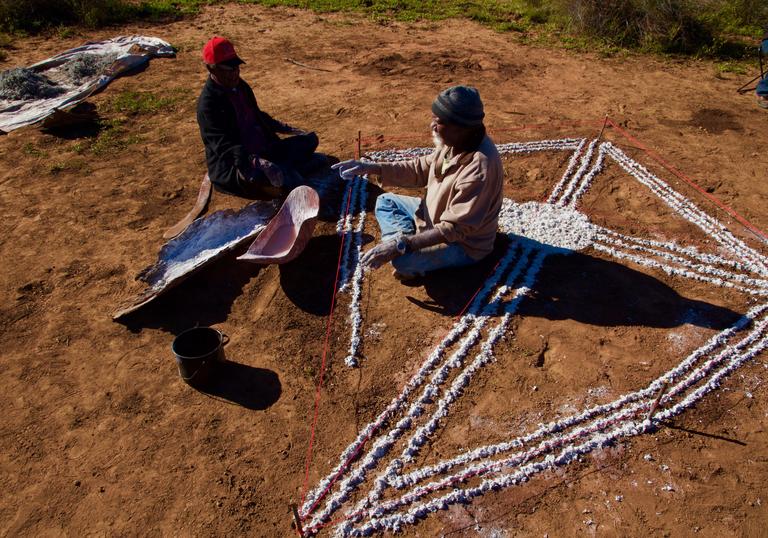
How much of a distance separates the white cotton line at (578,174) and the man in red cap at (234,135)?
9.00ft

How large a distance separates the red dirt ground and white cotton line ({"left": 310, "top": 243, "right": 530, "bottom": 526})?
0.55 ft

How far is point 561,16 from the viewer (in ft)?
32.9

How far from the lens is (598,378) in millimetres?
3445

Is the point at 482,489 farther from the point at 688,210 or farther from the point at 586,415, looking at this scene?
the point at 688,210

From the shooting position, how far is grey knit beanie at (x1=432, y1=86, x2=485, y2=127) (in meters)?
3.33

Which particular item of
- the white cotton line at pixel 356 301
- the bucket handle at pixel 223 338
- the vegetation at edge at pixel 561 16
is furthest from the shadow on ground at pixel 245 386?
the vegetation at edge at pixel 561 16

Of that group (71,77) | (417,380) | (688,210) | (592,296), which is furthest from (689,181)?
(71,77)

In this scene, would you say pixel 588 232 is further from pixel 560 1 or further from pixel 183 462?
pixel 560 1

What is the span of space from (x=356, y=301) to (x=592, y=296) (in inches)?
75.6

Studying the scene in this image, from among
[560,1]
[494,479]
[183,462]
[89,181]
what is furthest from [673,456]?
[560,1]

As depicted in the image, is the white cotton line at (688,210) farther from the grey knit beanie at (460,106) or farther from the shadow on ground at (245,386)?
the shadow on ground at (245,386)

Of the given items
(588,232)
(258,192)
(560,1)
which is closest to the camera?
(588,232)

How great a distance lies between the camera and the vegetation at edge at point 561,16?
898cm

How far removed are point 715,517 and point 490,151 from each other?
2571mm
